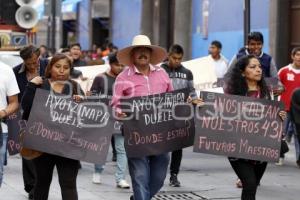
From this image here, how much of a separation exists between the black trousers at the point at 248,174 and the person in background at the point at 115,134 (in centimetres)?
239

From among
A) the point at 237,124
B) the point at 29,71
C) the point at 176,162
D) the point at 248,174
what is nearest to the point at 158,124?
the point at 237,124

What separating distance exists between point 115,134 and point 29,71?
159 cm

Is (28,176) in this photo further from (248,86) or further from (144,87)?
(248,86)

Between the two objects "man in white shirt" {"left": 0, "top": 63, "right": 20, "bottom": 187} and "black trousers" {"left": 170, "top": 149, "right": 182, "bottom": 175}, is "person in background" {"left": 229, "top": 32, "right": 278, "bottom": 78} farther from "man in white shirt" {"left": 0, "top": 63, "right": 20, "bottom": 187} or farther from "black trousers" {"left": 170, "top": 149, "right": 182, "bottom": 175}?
"man in white shirt" {"left": 0, "top": 63, "right": 20, "bottom": 187}

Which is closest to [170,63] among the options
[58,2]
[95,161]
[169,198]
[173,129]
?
[169,198]

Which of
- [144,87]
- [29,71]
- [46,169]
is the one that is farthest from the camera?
[29,71]

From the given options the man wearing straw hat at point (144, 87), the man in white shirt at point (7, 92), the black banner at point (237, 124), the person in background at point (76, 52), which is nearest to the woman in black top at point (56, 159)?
the man in white shirt at point (7, 92)

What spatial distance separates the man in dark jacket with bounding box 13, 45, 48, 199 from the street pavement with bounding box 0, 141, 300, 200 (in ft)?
0.71

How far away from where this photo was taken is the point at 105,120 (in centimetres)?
670

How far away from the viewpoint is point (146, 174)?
6.82 meters

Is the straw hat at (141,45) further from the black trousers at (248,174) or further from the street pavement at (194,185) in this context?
the street pavement at (194,185)

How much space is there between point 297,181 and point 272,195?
1215mm

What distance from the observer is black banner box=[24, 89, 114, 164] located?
6.46 m

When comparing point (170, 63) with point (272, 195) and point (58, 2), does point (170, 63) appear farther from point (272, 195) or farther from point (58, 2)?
point (58, 2)
